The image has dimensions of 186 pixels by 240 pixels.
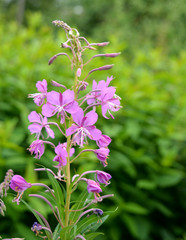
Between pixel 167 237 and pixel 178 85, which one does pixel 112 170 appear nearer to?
pixel 167 237

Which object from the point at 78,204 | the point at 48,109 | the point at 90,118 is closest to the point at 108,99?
the point at 90,118

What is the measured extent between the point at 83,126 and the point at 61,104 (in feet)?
0.44

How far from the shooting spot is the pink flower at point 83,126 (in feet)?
4.67

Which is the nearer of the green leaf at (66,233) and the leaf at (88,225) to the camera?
the green leaf at (66,233)

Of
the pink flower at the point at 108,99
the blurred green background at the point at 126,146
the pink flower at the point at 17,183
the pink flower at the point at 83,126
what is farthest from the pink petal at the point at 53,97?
the blurred green background at the point at 126,146

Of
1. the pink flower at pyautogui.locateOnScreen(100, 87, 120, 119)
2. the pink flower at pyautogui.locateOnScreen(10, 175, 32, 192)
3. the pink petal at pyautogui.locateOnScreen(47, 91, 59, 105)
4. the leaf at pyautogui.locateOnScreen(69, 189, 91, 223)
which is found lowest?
the leaf at pyautogui.locateOnScreen(69, 189, 91, 223)

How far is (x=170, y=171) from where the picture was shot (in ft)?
13.9

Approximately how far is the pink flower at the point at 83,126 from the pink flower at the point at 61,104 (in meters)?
0.04

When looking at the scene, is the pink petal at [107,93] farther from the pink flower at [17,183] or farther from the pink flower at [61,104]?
the pink flower at [17,183]

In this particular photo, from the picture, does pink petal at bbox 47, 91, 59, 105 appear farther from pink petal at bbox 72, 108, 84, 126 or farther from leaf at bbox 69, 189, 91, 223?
leaf at bbox 69, 189, 91, 223

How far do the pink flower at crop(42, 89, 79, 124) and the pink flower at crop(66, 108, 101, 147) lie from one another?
4cm

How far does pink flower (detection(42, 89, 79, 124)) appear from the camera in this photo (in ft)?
4.67

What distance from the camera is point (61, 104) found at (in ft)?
4.71

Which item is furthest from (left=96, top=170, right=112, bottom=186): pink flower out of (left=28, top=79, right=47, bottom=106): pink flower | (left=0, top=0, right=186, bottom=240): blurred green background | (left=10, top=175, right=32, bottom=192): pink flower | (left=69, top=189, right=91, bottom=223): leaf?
(left=0, top=0, right=186, bottom=240): blurred green background
